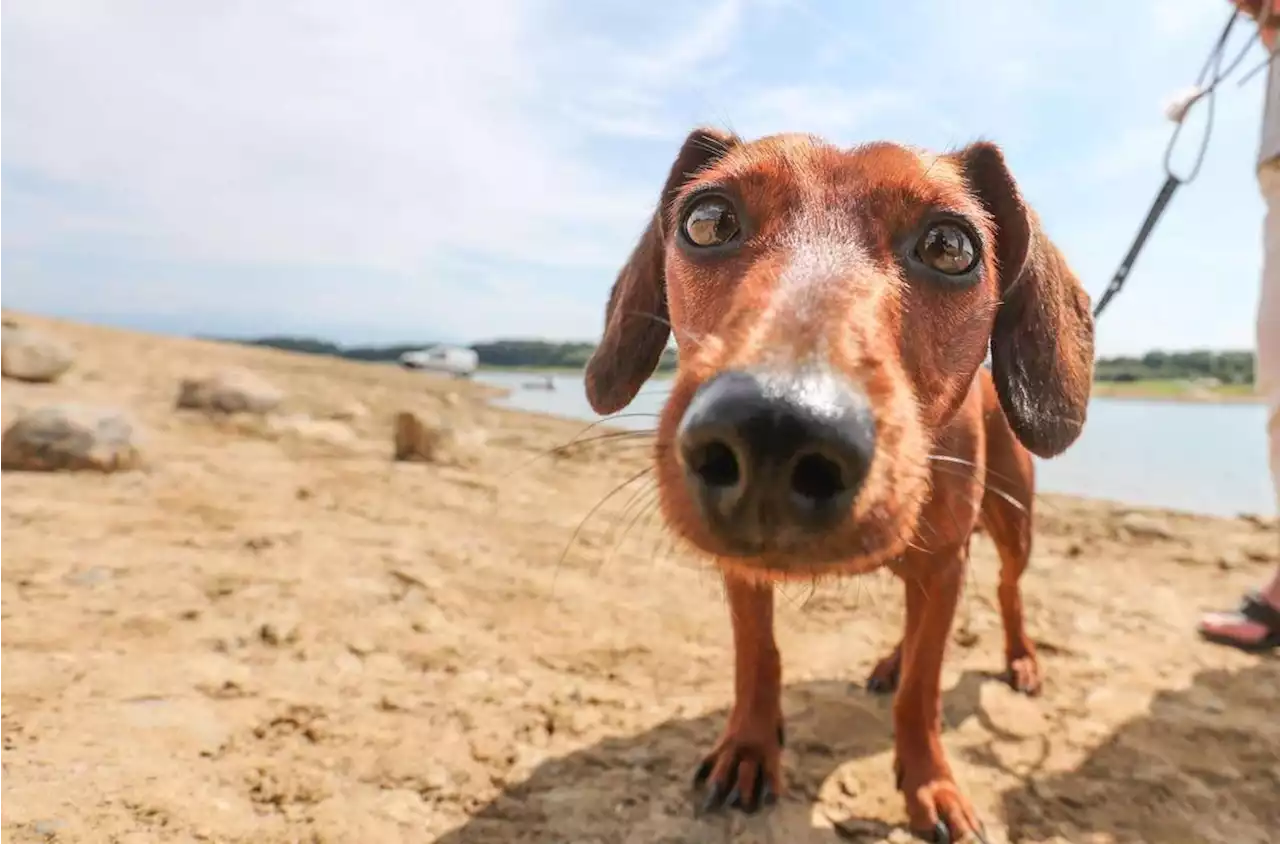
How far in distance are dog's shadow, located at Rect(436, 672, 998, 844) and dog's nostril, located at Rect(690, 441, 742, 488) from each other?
53.6 inches

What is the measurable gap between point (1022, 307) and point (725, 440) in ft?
5.30

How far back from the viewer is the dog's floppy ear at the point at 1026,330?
2424 mm

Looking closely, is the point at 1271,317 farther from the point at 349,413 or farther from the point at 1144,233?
the point at 349,413

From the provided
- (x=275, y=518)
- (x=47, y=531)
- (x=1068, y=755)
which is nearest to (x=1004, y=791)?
(x=1068, y=755)

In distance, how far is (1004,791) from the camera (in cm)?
260

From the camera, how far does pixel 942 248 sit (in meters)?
2.03

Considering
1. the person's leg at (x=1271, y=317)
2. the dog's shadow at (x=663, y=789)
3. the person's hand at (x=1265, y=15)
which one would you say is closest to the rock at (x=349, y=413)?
the dog's shadow at (x=663, y=789)

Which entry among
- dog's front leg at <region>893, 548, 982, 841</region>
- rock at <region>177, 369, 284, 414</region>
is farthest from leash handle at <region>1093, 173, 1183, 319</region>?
rock at <region>177, 369, 284, 414</region>

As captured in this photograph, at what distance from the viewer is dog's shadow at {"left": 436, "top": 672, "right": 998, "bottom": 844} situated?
2238 mm

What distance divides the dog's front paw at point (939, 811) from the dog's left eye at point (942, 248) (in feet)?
5.13

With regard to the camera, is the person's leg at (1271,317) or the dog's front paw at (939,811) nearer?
the dog's front paw at (939,811)

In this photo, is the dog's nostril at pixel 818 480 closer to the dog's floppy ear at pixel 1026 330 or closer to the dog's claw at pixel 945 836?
the dog's floppy ear at pixel 1026 330

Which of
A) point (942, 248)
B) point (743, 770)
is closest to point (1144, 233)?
point (942, 248)

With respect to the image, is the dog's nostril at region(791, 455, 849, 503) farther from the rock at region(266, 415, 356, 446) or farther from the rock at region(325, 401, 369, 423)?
the rock at region(325, 401, 369, 423)
